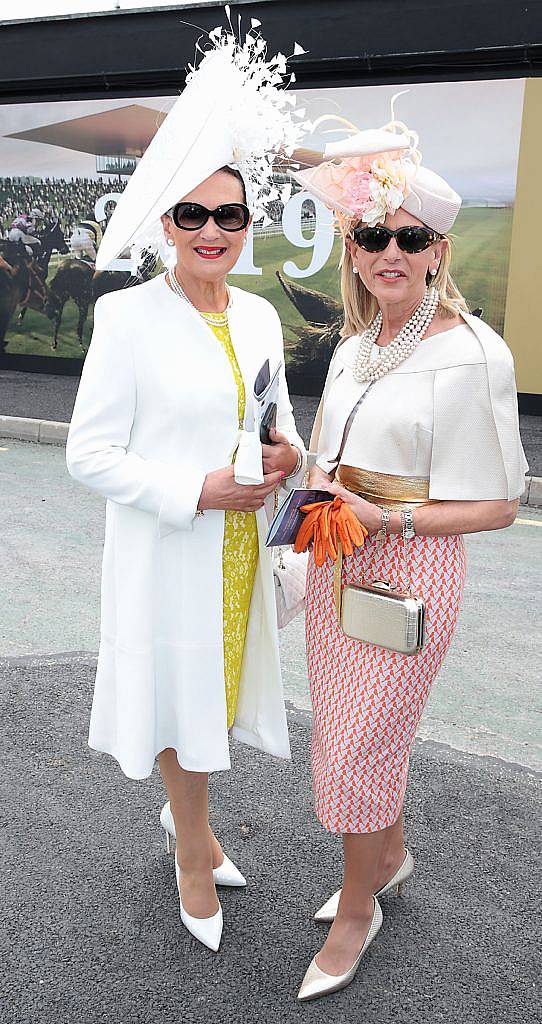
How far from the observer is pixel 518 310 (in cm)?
1114

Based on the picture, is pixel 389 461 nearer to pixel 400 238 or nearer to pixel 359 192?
pixel 400 238

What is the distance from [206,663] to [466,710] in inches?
79.9

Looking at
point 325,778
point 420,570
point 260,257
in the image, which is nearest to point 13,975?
point 325,778

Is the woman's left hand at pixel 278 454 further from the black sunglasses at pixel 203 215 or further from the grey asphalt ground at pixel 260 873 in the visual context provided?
the grey asphalt ground at pixel 260 873

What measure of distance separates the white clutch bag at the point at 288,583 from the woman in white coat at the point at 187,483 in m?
0.09

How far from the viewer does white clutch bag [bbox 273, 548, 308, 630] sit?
111 inches

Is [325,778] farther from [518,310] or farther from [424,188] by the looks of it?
[518,310]

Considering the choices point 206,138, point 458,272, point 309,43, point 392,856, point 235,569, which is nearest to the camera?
point 206,138

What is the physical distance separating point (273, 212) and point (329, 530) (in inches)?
302

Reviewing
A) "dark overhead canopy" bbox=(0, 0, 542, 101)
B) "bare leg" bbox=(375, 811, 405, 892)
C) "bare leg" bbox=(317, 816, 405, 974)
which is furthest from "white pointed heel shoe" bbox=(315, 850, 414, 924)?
"dark overhead canopy" bbox=(0, 0, 542, 101)

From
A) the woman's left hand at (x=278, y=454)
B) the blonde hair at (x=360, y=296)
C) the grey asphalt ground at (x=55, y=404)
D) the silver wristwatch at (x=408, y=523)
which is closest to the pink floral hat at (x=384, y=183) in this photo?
the blonde hair at (x=360, y=296)

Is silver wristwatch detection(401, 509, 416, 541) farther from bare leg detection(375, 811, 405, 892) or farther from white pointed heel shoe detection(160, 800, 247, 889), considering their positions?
white pointed heel shoe detection(160, 800, 247, 889)

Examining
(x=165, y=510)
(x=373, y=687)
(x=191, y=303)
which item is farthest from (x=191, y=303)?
(x=373, y=687)

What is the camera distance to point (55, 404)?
37.5 ft
